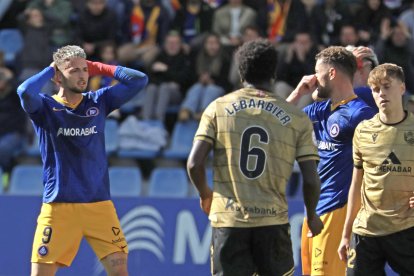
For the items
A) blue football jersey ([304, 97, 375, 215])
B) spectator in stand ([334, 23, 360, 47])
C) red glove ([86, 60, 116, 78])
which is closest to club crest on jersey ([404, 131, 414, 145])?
blue football jersey ([304, 97, 375, 215])

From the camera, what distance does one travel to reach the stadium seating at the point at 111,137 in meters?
15.2

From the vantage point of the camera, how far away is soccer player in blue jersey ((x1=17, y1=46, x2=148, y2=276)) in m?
8.26

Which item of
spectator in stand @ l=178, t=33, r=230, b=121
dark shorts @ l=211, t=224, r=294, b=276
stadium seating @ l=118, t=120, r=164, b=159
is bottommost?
dark shorts @ l=211, t=224, r=294, b=276

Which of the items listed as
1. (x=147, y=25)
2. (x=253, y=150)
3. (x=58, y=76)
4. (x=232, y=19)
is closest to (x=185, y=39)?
(x=147, y=25)

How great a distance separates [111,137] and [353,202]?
26.6 feet

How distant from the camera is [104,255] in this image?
27.3ft

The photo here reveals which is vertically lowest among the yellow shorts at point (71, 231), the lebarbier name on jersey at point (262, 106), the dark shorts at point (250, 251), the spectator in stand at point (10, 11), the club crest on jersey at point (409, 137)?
the dark shorts at point (250, 251)

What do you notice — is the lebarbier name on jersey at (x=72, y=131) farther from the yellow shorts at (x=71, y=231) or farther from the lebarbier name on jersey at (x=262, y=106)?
the lebarbier name on jersey at (x=262, y=106)

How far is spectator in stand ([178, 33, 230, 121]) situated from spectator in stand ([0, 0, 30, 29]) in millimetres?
3493

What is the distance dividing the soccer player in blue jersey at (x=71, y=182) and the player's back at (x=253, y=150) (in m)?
1.93

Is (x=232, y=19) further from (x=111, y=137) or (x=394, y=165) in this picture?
(x=394, y=165)

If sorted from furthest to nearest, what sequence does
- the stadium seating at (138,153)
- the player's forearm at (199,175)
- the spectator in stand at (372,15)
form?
the spectator in stand at (372,15)
the stadium seating at (138,153)
the player's forearm at (199,175)

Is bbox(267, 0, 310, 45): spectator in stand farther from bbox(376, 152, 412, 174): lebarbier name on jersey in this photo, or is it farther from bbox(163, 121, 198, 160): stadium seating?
bbox(376, 152, 412, 174): lebarbier name on jersey

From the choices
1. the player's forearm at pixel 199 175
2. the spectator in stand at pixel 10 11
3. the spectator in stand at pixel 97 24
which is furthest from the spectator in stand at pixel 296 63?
the player's forearm at pixel 199 175
